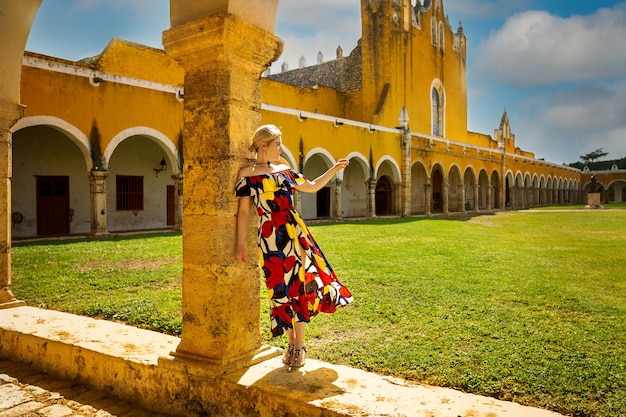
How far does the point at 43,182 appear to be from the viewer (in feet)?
49.0

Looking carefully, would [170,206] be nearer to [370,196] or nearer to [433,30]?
[370,196]

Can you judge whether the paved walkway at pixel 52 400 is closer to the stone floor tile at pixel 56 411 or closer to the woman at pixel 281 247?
the stone floor tile at pixel 56 411

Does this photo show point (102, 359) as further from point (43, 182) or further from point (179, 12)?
point (43, 182)

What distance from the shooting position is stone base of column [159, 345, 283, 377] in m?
2.76

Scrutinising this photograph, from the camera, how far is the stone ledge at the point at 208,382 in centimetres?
236

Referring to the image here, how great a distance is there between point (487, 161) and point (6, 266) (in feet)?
107

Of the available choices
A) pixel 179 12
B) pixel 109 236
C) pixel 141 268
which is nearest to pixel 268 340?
pixel 179 12

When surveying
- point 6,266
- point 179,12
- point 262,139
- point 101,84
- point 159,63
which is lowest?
point 6,266

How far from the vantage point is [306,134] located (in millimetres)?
19016

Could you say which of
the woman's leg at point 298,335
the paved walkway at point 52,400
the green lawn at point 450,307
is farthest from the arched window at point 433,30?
the paved walkway at point 52,400

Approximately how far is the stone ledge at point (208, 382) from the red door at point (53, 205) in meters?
12.5

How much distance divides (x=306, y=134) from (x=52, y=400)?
54.3 feet

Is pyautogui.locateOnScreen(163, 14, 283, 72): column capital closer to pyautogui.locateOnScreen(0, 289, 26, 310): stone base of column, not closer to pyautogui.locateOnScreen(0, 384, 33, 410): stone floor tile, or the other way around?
pyautogui.locateOnScreen(0, 384, 33, 410): stone floor tile

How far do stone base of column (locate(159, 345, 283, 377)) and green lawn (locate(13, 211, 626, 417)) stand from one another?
862 millimetres
